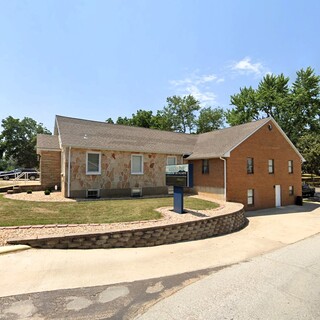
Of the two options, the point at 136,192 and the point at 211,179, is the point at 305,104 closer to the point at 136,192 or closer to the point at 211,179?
the point at 211,179

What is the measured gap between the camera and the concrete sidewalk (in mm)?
5207

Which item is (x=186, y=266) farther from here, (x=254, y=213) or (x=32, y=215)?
(x=254, y=213)

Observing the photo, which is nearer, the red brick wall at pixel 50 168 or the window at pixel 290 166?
the red brick wall at pixel 50 168

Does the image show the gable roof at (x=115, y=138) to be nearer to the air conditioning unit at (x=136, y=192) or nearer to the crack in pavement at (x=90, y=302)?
the air conditioning unit at (x=136, y=192)

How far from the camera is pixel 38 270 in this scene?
223 inches

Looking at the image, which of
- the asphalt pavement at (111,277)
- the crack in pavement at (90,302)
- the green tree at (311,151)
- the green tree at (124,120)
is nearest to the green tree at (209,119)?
the green tree at (124,120)

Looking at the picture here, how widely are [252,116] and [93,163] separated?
35.3 meters

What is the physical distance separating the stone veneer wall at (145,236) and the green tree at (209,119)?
145 ft

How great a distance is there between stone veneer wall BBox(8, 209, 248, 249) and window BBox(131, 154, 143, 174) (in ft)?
27.8

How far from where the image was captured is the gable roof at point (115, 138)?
16922 mm

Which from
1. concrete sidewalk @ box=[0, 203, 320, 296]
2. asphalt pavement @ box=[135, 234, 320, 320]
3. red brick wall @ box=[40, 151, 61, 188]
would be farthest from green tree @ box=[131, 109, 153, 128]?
asphalt pavement @ box=[135, 234, 320, 320]

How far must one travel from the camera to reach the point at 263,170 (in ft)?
67.3

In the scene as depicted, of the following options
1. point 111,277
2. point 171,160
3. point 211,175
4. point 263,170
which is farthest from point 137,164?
point 111,277

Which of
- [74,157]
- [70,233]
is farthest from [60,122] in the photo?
[70,233]
